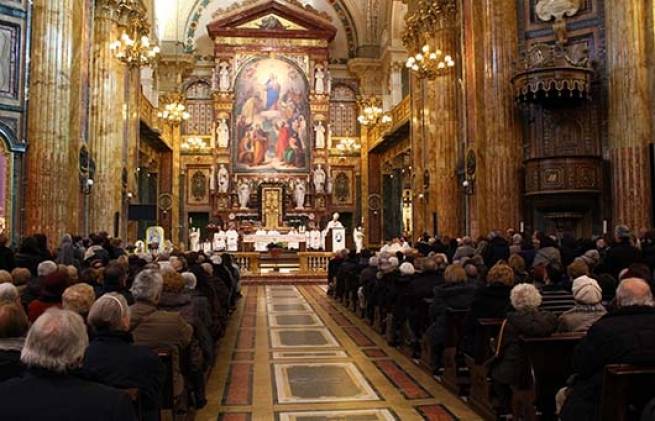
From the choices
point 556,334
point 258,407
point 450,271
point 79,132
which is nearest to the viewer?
point 556,334

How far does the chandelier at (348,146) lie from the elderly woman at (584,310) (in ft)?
92.7

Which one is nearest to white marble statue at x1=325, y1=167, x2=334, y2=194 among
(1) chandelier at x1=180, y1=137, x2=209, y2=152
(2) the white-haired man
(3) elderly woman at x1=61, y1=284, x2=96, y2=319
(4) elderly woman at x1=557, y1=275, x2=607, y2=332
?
(1) chandelier at x1=180, y1=137, x2=209, y2=152

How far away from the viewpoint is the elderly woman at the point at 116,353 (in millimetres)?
3438

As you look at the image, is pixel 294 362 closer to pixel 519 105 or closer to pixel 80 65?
pixel 519 105

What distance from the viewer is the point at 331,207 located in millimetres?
32500

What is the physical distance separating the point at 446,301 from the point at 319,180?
25094 mm

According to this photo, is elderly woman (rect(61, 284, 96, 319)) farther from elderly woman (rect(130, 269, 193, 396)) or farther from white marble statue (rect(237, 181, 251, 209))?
white marble statue (rect(237, 181, 251, 209))

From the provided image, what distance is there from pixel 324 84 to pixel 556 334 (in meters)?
28.9

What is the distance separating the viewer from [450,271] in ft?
23.5

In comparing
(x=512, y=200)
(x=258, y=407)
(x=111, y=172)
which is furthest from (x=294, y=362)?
(x=111, y=172)

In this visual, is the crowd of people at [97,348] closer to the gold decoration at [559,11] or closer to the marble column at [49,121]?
the marble column at [49,121]

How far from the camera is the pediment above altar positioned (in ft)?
106

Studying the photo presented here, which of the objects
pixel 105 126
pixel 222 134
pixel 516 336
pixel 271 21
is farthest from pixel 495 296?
pixel 271 21

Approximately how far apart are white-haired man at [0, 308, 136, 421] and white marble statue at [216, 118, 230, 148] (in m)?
29.8
